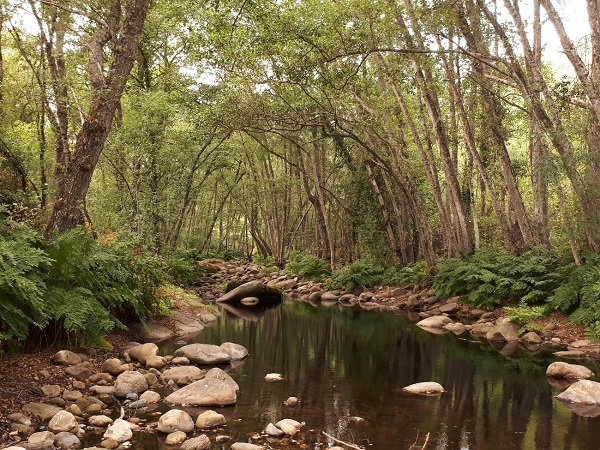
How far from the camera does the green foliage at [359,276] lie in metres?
20.6

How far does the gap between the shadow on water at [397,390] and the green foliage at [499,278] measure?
2439 mm

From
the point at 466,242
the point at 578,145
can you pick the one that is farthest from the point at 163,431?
the point at 466,242

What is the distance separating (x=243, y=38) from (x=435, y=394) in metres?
9.47

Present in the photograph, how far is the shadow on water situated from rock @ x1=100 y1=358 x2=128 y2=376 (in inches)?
66.5

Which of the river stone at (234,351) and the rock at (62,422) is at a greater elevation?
the rock at (62,422)

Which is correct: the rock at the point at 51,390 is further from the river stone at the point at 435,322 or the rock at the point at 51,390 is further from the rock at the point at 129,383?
the river stone at the point at 435,322

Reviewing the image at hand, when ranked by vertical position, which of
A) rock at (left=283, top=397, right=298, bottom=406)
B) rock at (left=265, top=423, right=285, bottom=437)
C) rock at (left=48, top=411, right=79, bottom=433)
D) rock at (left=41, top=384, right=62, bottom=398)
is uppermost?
rock at (left=41, top=384, right=62, bottom=398)

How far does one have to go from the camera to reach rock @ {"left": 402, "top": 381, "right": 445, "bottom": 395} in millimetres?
7473

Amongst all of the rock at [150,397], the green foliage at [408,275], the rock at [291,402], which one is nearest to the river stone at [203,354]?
the rock at [150,397]

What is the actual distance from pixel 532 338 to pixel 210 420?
821 cm

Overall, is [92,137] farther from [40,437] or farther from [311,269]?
[311,269]

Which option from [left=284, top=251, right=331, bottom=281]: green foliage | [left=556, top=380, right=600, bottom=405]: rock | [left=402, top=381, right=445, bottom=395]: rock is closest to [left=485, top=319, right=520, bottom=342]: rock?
[left=556, top=380, right=600, bottom=405]: rock

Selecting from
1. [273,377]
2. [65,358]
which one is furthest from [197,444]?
[273,377]

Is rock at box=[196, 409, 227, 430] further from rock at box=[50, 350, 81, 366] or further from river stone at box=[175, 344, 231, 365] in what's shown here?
river stone at box=[175, 344, 231, 365]
